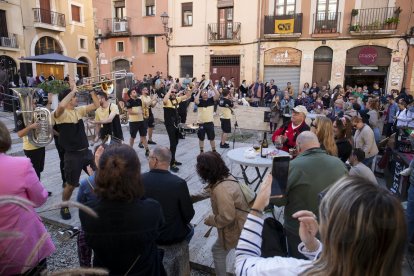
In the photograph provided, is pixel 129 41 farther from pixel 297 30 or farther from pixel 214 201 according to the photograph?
pixel 214 201

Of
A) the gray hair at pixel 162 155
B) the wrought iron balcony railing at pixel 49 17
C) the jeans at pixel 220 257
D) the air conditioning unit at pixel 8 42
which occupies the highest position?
the wrought iron balcony railing at pixel 49 17

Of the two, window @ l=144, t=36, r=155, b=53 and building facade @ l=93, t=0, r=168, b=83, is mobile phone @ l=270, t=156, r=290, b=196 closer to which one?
building facade @ l=93, t=0, r=168, b=83

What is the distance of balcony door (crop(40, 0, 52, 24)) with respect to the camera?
2297cm

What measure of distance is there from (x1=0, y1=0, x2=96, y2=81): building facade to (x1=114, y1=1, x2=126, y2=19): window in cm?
480

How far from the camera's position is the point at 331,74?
17.8 m

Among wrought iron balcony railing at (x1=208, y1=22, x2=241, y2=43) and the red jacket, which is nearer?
the red jacket

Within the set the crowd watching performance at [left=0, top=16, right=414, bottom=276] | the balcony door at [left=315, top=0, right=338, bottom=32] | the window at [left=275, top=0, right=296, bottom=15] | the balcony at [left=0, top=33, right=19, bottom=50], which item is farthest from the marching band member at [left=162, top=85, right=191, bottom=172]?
the balcony at [left=0, top=33, right=19, bottom=50]

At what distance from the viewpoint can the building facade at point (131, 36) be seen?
2211 centimetres

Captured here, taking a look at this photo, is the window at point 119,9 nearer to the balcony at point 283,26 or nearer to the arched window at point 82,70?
the arched window at point 82,70

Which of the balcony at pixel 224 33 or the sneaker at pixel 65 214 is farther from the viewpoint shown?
the balcony at pixel 224 33

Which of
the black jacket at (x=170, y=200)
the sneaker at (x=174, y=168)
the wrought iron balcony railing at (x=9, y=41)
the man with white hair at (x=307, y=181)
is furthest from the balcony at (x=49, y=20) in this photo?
the man with white hair at (x=307, y=181)

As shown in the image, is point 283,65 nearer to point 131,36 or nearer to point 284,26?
point 284,26

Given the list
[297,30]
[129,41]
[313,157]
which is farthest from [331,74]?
[313,157]

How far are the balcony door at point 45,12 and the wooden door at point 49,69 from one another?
11.0 feet
